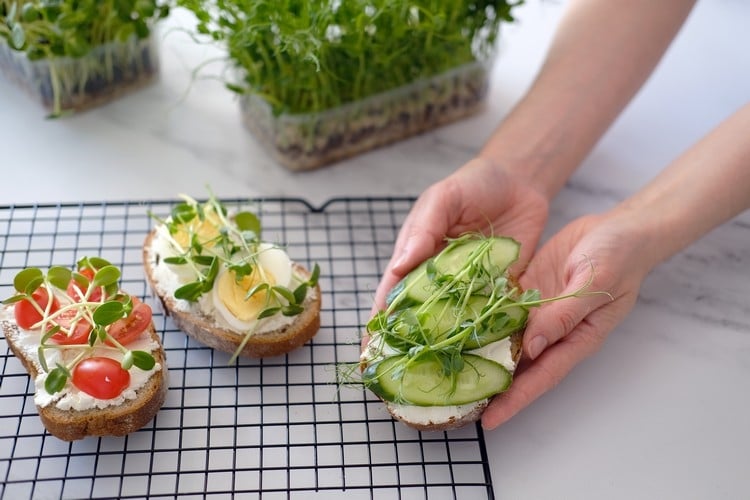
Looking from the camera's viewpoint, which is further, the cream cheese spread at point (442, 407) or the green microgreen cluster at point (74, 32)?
the green microgreen cluster at point (74, 32)

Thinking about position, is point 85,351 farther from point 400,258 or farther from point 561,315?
point 561,315

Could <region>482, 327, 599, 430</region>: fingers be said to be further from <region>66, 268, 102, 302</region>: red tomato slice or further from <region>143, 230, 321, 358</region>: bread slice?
<region>66, 268, 102, 302</region>: red tomato slice

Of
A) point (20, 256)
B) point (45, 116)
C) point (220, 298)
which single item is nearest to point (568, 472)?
point (220, 298)

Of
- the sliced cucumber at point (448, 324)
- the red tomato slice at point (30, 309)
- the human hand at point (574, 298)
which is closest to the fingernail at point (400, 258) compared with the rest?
the sliced cucumber at point (448, 324)

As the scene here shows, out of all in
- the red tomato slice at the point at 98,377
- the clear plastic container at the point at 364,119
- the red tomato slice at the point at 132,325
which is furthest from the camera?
the clear plastic container at the point at 364,119

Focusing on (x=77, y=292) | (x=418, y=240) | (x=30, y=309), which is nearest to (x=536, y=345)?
(x=418, y=240)

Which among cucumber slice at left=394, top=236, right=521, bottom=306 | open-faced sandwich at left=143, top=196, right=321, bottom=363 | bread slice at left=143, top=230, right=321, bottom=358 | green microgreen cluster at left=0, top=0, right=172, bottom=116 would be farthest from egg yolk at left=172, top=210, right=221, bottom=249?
green microgreen cluster at left=0, top=0, right=172, bottom=116

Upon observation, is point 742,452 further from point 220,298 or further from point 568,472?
point 220,298

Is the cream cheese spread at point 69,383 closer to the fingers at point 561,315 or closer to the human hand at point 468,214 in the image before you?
the human hand at point 468,214
